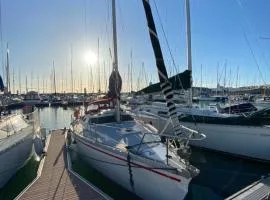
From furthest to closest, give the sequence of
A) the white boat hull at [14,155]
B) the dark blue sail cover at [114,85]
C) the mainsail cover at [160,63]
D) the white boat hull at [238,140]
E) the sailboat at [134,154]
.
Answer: the dark blue sail cover at [114,85]
the white boat hull at [238,140]
the white boat hull at [14,155]
the mainsail cover at [160,63]
the sailboat at [134,154]

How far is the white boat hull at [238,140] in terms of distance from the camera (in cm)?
1206

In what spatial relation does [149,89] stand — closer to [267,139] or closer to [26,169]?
[267,139]

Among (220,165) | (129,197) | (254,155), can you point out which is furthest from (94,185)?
(254,155)

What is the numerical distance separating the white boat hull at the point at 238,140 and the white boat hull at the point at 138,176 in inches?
151

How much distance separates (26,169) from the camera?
480 inches

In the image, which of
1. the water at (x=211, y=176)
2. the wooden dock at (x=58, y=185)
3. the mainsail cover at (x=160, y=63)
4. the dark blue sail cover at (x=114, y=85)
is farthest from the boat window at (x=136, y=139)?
the dark blue sail cover at (x=114, y=85)

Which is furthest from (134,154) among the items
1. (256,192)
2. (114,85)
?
(114,85)

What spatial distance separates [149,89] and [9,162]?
5655mm

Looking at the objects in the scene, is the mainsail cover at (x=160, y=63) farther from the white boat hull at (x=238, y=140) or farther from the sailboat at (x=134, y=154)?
the white boat hull at (x=238, y=140)

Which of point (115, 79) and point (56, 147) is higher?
point (115, 79)

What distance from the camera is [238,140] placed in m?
13.0

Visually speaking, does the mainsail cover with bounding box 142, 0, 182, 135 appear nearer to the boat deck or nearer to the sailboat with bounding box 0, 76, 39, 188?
the boat deck

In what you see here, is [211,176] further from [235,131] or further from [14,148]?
[14,148]

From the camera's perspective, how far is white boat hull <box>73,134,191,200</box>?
714 centimetres
